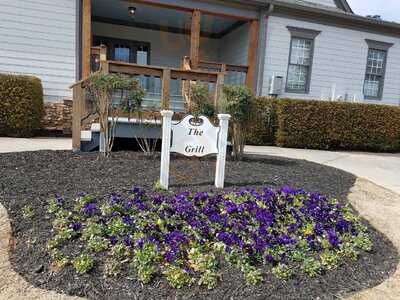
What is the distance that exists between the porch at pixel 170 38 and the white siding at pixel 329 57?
0.81m

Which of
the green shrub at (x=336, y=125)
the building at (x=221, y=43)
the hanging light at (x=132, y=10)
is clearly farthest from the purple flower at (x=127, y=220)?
the hanging light at (x=132, y=10)

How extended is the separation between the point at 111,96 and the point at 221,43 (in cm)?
973

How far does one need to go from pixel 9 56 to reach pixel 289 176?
26.6ft

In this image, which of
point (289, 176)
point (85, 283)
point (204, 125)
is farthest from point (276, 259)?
point (289, 176)

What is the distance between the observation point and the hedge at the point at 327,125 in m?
9.11

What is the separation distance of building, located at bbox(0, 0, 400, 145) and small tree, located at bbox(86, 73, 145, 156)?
1977 mm

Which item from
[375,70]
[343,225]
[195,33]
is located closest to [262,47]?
[195,33]

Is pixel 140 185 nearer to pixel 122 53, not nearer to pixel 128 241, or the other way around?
pixel 128 241

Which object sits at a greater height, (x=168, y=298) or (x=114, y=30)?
(x=114, y=30)

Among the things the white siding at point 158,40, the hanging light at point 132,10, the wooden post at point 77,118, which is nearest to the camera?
the wooden post at point 77,118

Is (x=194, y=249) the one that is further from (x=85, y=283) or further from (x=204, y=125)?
(x=204, y=125)

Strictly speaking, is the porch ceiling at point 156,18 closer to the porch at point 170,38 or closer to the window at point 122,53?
the porch at point 170,38

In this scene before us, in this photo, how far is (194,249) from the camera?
2750 mm

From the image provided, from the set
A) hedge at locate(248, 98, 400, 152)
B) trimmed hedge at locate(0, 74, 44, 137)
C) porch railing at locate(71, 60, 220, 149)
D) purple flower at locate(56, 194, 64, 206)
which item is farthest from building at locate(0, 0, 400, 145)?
purple flower at locate(56, 194, 64, 206)
